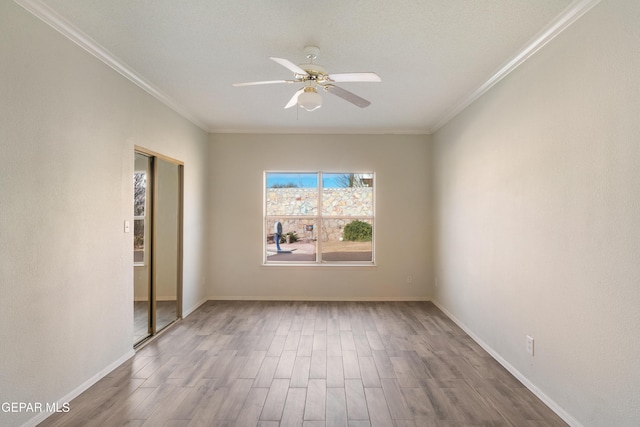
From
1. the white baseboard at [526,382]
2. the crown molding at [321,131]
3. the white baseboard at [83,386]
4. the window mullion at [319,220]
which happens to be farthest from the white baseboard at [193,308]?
the white baseboard at [526,382]

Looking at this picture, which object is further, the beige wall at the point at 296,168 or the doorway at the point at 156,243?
the beige wall at the point at 296,168

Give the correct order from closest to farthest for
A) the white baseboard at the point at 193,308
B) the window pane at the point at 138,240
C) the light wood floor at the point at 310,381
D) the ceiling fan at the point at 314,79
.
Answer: the light wood floor at the point at 310,381 < the ceiling fan at the point at 314,79 < the window pane at the point at 138,240 < the white baseboard at the point at 193,308

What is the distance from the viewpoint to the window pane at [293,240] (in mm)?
5359

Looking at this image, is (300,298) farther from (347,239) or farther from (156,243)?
(156,243)

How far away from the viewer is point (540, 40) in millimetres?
2445

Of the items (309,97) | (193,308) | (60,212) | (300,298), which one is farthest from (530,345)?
(193,308)

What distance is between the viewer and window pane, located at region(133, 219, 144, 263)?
3404 mm

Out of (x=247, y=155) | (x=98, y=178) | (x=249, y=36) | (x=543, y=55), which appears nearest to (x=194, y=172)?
(x=247, y=155)

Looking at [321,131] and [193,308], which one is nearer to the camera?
[193,308]

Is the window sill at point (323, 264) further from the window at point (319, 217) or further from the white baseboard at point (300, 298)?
the white baseboard at point (300, 298)

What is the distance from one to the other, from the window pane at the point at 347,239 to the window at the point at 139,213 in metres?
2.69

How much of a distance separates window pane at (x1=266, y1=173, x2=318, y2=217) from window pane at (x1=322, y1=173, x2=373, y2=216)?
0.21 meters

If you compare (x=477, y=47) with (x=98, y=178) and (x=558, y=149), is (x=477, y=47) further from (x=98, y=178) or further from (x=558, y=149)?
(x=98, y=178)

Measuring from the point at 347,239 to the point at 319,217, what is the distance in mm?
589
